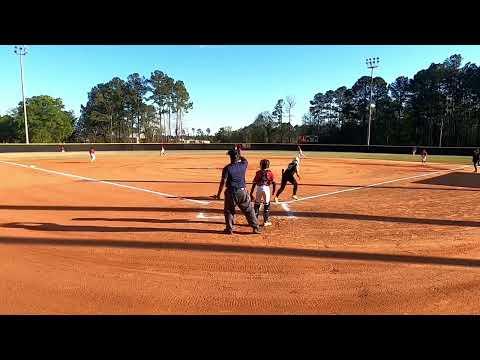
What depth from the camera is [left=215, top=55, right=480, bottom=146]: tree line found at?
79.4 metres

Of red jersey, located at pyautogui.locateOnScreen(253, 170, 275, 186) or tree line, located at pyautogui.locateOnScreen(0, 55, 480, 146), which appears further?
tree line, located at pyautogui.locateOnScreen(0, 55, 480, 146)

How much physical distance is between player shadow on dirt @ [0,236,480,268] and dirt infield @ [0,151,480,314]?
21 millimetres

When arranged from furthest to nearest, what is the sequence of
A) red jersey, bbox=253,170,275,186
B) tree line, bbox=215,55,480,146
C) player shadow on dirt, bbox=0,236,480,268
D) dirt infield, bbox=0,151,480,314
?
tree line, bbox=215,55,480,146
red jersey, bbox=253,170,275,186
player shadow on dirt, bbox=0,236,480,268
dirt infield, bbox=0,151,480,314

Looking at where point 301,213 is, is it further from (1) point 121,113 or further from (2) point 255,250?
(1) point 121,113

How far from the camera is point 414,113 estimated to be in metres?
82.5

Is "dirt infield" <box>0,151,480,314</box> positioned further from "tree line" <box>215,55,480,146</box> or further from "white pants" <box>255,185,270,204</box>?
"tree line" <box>215,55,480,146</box>

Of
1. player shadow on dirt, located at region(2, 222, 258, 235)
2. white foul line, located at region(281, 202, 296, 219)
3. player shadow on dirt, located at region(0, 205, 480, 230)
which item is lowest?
white foul line, located at region(281, 202, 296, 219)

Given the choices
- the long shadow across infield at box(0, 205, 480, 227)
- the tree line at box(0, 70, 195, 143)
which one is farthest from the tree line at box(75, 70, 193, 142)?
the long shadow across infield at box(0, 205, 480, 227)

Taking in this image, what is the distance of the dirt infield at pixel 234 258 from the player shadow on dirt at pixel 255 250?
0.02 m

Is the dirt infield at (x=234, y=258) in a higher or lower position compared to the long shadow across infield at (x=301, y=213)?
higher

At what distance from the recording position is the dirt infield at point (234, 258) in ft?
16.8

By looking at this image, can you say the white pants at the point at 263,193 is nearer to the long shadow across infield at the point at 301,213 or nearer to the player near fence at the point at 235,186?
the player near fence at the point at 235,186

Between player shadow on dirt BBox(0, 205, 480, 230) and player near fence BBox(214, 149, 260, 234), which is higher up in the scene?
player near fence BBox(214, 149, 260, 234)

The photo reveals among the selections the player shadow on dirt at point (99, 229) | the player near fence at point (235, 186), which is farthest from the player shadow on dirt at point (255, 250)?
the player near fence at point (235, 186)
